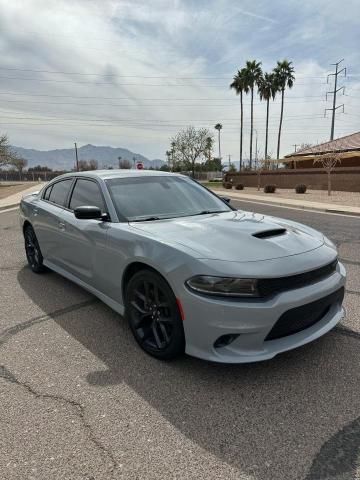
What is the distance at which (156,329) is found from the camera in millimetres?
3025

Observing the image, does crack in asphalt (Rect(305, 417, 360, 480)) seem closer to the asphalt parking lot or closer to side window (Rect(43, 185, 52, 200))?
the asphalt parking lot

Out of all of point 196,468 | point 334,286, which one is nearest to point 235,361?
point 196,468

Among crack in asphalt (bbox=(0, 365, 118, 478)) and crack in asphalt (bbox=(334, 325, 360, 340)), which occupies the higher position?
crack in asphalt (bbox=(334, 325, 360, 340))

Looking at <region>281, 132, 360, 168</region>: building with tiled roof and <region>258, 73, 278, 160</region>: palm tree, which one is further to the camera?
<region>258, 73, 278, 160</region>: palm tree

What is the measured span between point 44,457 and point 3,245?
645cm

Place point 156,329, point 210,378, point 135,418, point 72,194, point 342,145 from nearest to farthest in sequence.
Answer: point 135,418 < point 210,378 < point 156,329 < point 72,194 < point 342,145

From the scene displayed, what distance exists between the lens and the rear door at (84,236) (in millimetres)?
3594

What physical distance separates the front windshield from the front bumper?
4.22ft

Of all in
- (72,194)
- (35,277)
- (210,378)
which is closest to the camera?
(210,378)

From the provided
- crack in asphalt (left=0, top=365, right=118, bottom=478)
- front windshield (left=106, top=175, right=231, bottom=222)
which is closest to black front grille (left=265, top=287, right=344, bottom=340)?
crack in asphalt (left=0, top=365, right=118, bottom=478)

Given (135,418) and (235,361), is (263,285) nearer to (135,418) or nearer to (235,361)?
(235,361)

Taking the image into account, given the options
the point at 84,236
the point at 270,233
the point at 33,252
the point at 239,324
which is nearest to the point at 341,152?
the point at 33,252

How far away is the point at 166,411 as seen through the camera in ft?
7.84

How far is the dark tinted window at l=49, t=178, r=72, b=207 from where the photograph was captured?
184 inches
